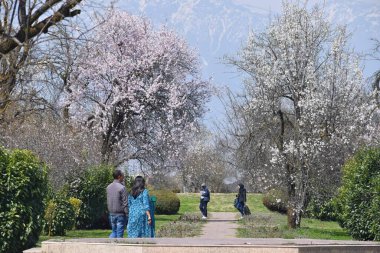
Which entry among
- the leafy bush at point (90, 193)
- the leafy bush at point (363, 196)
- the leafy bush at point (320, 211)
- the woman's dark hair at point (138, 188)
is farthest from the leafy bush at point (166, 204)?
the woman's dark hair at point (138, 188)

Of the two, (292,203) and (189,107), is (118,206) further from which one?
(189,107)

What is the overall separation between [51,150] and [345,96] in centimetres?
1046

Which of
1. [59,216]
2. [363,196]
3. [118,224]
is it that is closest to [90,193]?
[59,216]

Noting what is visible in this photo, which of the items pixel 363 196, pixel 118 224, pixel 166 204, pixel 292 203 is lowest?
pixel 118 224

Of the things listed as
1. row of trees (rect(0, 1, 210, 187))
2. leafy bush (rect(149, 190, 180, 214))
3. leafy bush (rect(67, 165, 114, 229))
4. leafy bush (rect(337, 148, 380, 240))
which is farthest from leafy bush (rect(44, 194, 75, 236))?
leafy bush (rect(149, 190, 180, 214))

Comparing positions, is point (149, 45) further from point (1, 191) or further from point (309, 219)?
point (1, 191)

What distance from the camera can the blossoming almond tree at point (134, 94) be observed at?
37750mm

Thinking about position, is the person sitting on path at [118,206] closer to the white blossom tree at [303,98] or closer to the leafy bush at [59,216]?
the leafy bush at [59,216]

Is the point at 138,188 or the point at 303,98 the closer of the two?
the point at 138,188

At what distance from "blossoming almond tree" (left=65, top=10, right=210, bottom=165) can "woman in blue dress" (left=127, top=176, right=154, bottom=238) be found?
20364 millimetres

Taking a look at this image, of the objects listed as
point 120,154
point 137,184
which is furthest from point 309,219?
point 137,184

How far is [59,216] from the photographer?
75.9 feet

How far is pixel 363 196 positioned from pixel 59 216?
8068 millimetres

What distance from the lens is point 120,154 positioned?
3894cm
